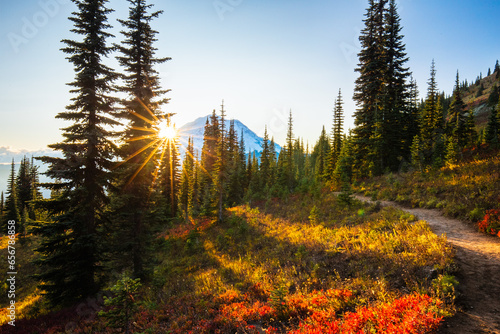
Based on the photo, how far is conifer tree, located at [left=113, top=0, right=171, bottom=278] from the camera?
12.8 m

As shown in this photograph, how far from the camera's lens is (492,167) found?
1473cm

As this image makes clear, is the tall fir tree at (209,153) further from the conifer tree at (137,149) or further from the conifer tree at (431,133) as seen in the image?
the conifer tree at (431,133)

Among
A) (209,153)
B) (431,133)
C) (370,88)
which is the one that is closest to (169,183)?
(209,153)

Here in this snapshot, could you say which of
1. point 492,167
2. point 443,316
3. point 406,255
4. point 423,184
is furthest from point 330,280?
point 492,167

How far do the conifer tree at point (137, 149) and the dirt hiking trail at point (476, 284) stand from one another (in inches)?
559

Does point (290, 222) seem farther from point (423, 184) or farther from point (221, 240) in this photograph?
point (423, 184)

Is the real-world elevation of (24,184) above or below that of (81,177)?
below

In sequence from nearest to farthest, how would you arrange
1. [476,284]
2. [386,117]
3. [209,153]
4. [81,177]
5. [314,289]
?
[476,284] → [314,289] → [81,177] → [386,117] → [209,153]

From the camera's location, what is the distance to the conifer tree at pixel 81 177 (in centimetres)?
1086

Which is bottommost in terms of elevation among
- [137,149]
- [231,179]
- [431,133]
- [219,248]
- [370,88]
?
[219,248]

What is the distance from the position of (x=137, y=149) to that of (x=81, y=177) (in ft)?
10.8

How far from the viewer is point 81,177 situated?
37.4 ft

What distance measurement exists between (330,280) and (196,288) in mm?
7125

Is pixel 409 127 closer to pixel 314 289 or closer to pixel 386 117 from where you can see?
pixel 386 117
